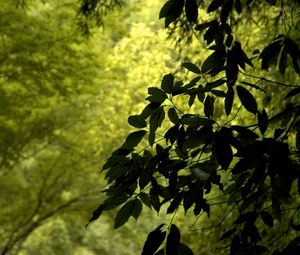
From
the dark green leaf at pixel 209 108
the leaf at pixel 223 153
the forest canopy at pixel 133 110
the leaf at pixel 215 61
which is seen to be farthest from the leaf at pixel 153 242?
the leaf at pixel 215 61

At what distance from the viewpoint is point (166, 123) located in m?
11.6

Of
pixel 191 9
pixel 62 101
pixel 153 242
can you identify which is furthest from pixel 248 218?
pixel 62 101

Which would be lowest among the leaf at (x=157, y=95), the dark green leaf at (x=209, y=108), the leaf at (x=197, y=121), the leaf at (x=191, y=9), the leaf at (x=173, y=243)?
the leaf at (x=173, y=243)

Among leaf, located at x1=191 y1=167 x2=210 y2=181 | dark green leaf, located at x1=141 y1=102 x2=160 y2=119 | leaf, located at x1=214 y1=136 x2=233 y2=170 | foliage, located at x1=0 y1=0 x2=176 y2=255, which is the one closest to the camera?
leaf, located at x1=214 y1=136 x2=233 y2=170

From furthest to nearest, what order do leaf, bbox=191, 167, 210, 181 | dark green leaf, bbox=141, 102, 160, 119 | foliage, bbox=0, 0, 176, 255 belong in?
foliage, bbox=0, 0, 176, 255
dark green leaf, bbox=141, 102, 160, 119
leaf, bbox=191, 167, 210, 181

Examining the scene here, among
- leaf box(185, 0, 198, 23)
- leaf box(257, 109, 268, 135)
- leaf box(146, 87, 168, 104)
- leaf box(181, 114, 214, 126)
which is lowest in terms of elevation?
leaf box(257, 109, 268, 135)

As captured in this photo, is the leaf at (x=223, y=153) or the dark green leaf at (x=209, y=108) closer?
the leaf at (x=223, y=153)

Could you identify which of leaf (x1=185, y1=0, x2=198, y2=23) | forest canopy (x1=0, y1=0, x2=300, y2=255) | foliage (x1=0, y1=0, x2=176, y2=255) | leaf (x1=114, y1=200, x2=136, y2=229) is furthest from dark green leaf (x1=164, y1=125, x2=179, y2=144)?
foliage (x1=0, y1=0, x2=176, y2=255)

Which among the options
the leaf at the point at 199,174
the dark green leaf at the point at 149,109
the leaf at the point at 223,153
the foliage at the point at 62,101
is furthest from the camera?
the foliage at the point at 62,101

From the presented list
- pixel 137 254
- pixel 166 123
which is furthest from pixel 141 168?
pixel 137 254

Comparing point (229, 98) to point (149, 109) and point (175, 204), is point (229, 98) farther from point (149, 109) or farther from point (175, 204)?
point (175, 204)

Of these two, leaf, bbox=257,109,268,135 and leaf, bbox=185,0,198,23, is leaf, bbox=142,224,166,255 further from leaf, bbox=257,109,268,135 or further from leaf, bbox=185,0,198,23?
leaf, bbox=185,0,198,23

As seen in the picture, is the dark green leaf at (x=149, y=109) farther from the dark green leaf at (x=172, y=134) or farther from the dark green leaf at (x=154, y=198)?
the dark green leaf at (x=154, y=198)

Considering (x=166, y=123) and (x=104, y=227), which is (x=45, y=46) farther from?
(x=104, y=227)
